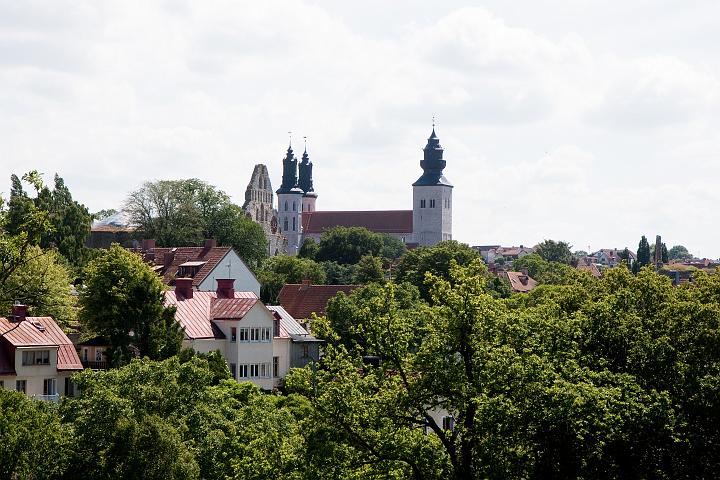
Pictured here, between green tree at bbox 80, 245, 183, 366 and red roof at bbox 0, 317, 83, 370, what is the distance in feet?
4.96

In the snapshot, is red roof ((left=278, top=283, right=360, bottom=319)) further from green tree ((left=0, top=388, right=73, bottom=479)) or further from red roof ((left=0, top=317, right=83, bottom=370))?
green tree ((left=0, top=388, right=73, bottom=479))

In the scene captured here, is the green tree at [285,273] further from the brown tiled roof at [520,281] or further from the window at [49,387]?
the window at [49,387]

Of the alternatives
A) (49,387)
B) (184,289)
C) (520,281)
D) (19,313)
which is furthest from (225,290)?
(520,281)

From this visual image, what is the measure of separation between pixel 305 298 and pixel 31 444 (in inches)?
2321

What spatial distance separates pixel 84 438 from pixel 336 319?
39557 millimetres

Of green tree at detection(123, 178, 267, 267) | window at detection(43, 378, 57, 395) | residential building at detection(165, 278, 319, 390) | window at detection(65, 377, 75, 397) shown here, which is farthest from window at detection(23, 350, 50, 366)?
green tree at detection(123, 178, 267, 267)

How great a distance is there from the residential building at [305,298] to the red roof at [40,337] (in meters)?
38.2

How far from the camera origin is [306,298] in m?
94.7

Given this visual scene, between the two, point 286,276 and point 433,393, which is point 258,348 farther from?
point 286,276

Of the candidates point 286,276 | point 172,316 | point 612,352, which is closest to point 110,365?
point 172,316

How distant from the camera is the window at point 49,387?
166 ft

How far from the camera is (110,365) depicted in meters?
51.9

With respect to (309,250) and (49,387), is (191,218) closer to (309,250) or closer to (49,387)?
(309,250)

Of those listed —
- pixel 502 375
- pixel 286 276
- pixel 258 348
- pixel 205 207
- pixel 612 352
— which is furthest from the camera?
pixel 205 207
